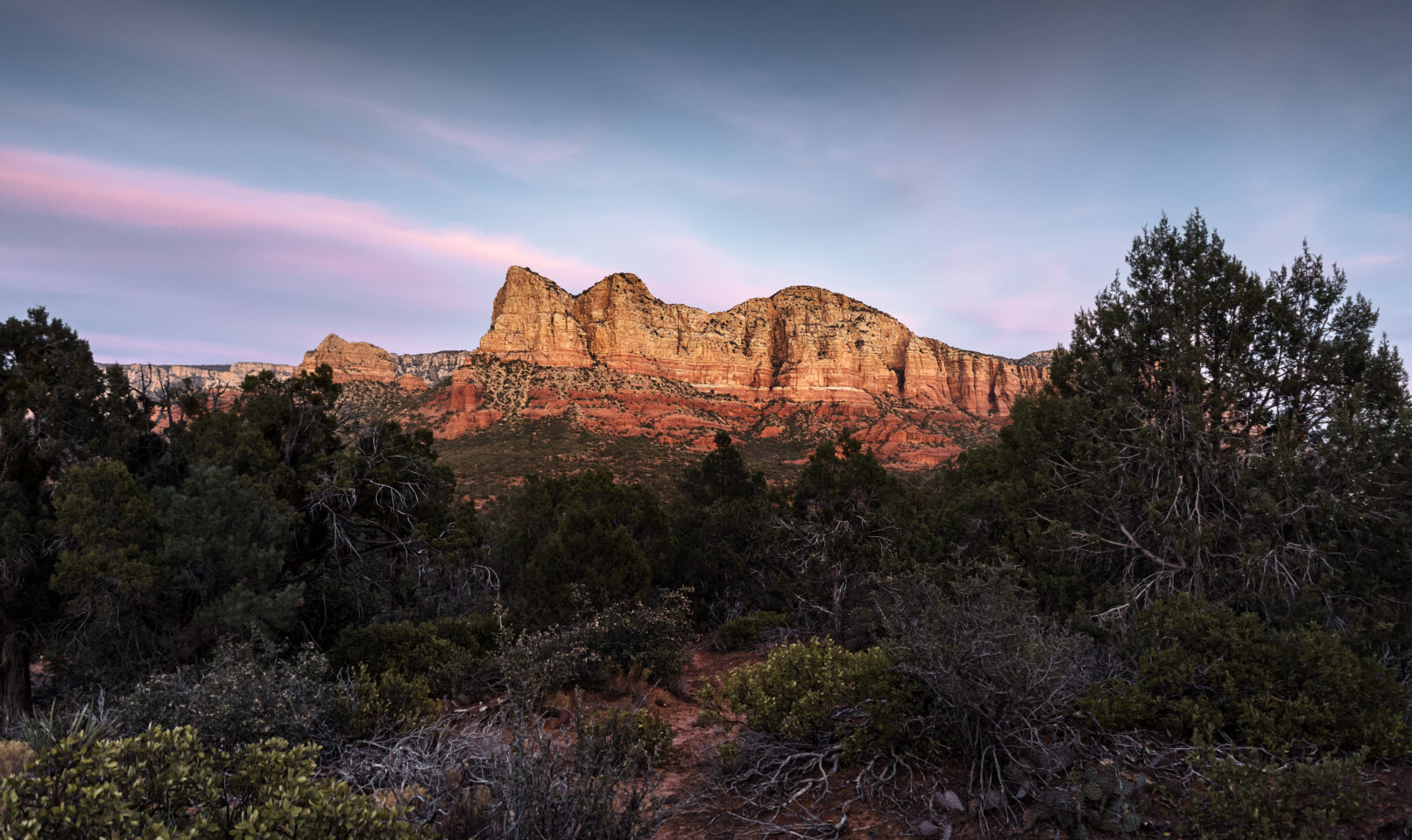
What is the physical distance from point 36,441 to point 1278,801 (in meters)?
13.5

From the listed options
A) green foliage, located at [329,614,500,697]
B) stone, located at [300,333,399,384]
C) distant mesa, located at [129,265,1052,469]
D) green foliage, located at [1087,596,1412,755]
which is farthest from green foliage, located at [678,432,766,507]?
stone, located at [300,333,399,384]

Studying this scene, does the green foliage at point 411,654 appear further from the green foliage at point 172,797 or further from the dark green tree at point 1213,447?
the dark green tree at point 1213,447

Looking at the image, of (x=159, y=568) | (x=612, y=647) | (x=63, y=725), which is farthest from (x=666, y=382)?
(x=63, y=725)

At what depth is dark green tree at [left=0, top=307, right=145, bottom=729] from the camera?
724 cm

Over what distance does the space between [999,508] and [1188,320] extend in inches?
174

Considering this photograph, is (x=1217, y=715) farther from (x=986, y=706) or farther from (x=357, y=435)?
(x=357, y=435)

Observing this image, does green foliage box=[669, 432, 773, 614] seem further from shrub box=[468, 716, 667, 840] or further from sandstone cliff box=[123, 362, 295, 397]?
shrub box=[468, 716, 667, 840]

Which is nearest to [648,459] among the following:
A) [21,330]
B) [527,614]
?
[527,614]

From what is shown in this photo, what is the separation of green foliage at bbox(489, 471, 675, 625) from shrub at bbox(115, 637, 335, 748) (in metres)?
4.50

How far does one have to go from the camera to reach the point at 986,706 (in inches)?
198

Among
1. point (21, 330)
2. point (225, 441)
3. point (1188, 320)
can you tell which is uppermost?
point (1188, 320)

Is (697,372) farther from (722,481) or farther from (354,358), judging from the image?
(722,481)

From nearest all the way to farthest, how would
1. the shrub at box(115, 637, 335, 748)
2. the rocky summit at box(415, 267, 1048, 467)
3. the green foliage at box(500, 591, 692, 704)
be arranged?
the shrub at box(115, 637, 335, 748), the green foliage at box(500, 591, 692, 704), the rocky summit at box(415, 267, 1048, 467)

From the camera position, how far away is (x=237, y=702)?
558 centimetres
